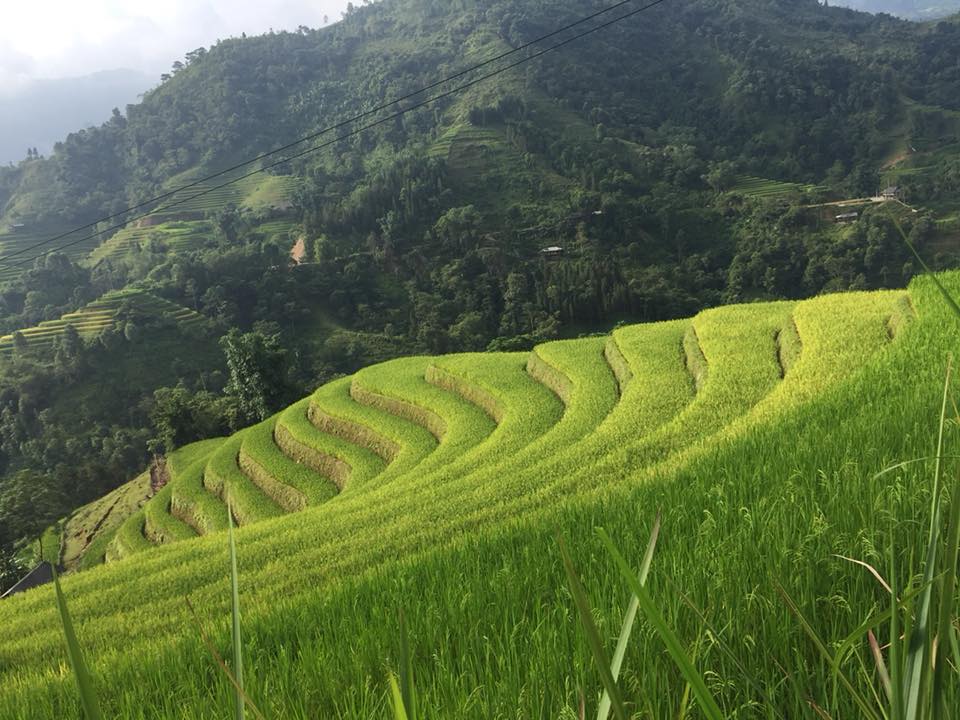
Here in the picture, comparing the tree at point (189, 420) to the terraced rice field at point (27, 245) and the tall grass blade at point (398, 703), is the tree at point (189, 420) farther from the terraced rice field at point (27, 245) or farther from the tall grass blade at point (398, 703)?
the terraced rice field at point (27, 245)

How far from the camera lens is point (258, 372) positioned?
107 ft

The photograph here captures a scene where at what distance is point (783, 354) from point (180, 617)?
12198 mm

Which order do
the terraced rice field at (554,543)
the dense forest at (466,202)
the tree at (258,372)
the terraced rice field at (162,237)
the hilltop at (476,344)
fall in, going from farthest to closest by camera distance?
the terraced rice field at (162,237)
the dense forest at (466,202)
the tree at (258,372)
the hilltop at (476,344)
the terraced rice field at (554,543)

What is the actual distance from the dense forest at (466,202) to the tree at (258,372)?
0.39ft

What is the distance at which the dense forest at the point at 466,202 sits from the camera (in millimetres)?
51500

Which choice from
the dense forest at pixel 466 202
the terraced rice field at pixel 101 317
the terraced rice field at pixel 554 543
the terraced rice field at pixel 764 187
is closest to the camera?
the terraced rice field at pixel 554 543

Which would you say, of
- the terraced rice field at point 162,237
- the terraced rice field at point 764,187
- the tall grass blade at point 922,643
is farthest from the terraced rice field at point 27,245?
the tall grass blade at point 922,643

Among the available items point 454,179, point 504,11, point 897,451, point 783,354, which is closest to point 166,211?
point 454,179

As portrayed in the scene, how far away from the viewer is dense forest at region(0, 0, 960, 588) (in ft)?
169

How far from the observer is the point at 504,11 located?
144 m

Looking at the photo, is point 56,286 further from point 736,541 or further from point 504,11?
point 504,11

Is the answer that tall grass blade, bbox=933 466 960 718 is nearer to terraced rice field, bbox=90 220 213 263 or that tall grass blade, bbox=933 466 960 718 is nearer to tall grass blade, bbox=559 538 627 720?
tall grass blade, bbox=559 538 627 720

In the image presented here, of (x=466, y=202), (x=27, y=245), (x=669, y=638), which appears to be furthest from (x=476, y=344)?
(x=27, y=245)

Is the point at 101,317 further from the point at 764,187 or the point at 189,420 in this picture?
the point at 764,187
